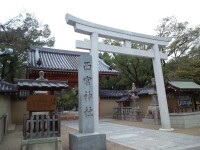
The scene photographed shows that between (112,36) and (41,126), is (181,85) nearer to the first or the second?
(112,36)

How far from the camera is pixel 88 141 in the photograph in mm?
7145

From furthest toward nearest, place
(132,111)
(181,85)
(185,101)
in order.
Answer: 1. (132,111)
2. (185,101)
3. (181,85)

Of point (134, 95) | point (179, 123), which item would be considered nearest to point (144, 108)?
point (134, 95)

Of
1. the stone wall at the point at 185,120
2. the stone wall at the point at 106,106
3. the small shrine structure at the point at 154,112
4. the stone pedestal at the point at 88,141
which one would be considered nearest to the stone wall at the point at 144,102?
the small shrine structure at the point at 154,112

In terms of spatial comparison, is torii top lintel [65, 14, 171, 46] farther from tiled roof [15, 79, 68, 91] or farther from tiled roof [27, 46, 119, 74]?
tiled roof [27, 46, 119, 74]

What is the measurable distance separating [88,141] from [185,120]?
301 inches

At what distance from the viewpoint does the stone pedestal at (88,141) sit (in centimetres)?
700

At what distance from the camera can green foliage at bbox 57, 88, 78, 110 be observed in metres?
29.0

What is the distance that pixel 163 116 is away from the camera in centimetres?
1173

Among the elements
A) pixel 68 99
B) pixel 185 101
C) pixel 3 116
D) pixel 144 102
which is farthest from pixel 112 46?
pixel 68 99

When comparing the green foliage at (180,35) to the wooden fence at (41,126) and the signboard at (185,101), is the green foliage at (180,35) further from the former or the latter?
the wooden fence at (41,126)

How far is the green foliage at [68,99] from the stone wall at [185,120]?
1785 cm

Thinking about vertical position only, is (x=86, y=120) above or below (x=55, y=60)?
below

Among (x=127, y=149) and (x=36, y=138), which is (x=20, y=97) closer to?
(x=36, y=138)
